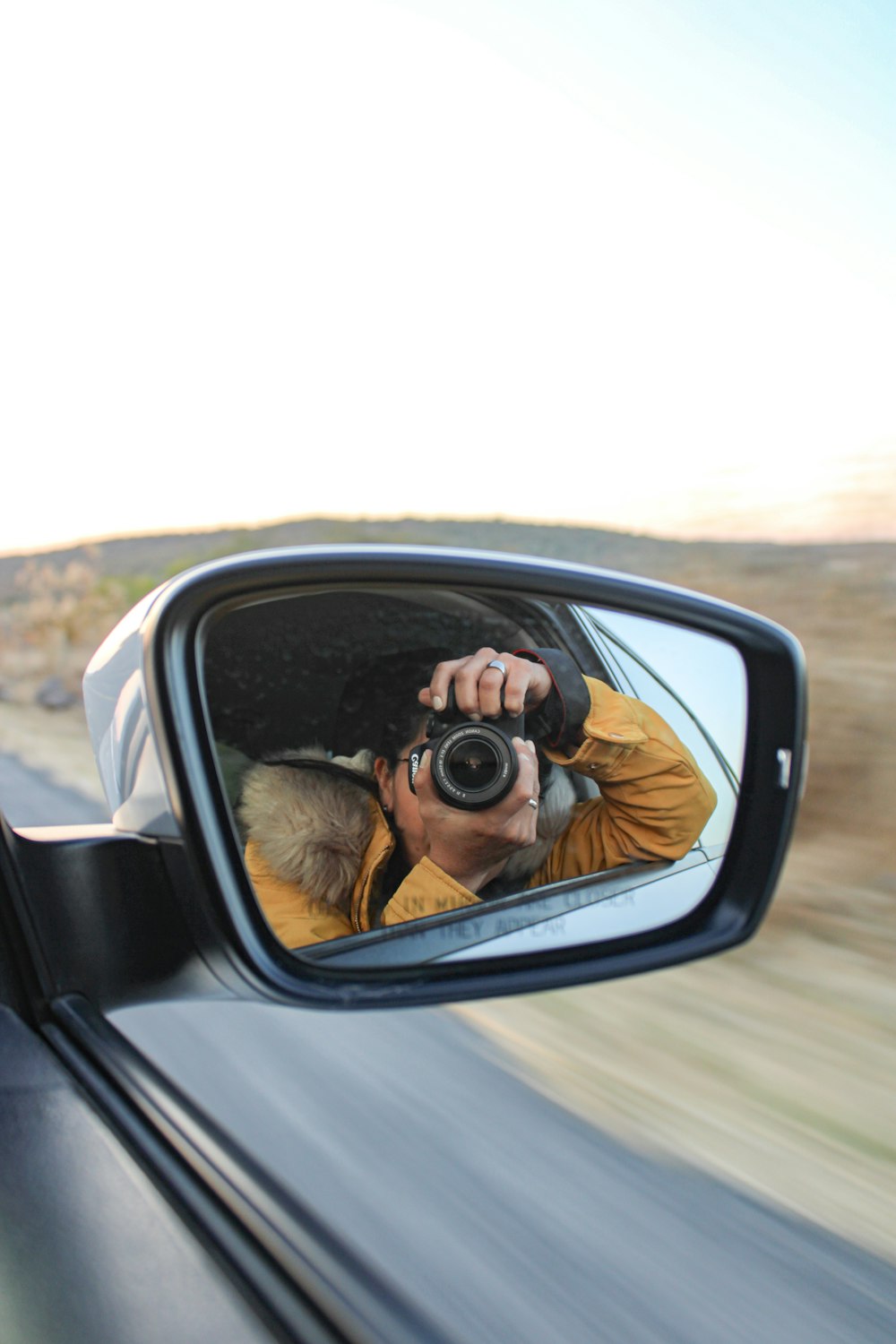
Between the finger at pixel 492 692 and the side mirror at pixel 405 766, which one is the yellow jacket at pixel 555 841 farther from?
the finger at pixel 492 692

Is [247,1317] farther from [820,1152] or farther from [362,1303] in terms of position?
[820,1152]

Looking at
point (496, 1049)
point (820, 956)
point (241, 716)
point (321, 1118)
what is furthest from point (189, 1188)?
point (820, 956)

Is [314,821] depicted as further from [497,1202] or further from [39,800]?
[39,800]

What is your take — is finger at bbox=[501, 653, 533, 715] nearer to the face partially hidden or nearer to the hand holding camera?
the hand holding camera

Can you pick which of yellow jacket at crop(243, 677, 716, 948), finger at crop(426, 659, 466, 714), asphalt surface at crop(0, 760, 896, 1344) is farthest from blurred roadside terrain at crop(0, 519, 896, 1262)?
yellow jacket at crop(243, 677, 716, 948)

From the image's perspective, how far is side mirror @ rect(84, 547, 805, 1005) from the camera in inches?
62.4

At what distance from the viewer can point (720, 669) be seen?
210cm

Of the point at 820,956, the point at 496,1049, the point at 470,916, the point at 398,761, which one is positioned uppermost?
the point at 398,761

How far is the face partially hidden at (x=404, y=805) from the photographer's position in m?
1.58

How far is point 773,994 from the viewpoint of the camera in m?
4.41

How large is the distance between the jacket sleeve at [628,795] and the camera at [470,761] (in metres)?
0.23

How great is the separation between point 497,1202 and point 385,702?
4.70 ft

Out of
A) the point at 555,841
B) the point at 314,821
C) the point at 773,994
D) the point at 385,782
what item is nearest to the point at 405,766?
the point at 385,782

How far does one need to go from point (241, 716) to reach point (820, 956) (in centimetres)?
375
